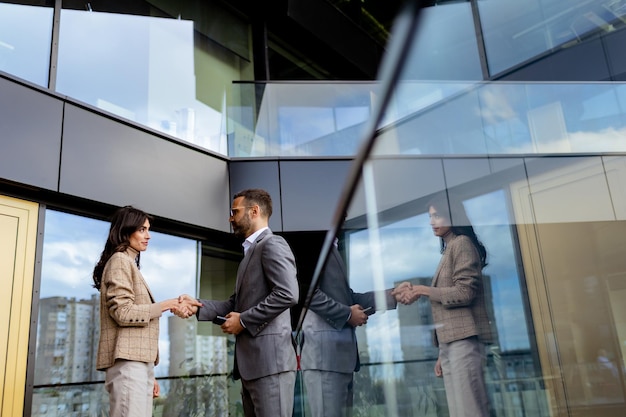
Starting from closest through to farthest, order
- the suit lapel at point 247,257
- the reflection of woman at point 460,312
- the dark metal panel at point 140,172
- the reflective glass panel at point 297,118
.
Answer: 1. the reflection of woman at point 460,312
2. the suit lapel at point 247,257
3. the dark metal panel at point 140,172
4. the reflective glass panel at point 297,118

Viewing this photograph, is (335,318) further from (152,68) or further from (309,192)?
(152,68)

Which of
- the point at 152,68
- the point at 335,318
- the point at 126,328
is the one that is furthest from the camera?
the point at 152,68

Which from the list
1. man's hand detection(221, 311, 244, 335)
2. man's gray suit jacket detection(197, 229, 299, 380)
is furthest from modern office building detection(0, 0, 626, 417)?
man's hand detection(221, 311, 244, 335)

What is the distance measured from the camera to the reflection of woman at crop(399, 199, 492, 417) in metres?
1.41

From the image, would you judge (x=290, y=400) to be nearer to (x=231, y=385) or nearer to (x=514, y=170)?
(x=514, y=170)

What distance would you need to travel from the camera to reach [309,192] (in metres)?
5.80

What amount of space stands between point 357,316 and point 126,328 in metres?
1.12

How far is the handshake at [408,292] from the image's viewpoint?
1668mm

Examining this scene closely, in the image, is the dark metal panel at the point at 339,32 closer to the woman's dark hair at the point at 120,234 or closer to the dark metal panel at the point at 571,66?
the woman's dark hair at the point at 120,234


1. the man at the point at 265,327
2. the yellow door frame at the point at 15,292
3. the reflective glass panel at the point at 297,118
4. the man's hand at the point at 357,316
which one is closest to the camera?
the man's hand at the point at 357,316

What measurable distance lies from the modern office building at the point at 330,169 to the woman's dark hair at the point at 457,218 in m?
0.02

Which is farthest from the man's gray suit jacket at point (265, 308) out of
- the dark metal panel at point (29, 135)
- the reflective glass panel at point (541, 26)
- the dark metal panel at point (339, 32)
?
the dark metal panel at point (339, 32)

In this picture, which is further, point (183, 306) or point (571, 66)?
point (183, 306)

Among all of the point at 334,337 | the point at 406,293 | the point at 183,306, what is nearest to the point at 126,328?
the point at 183,306
